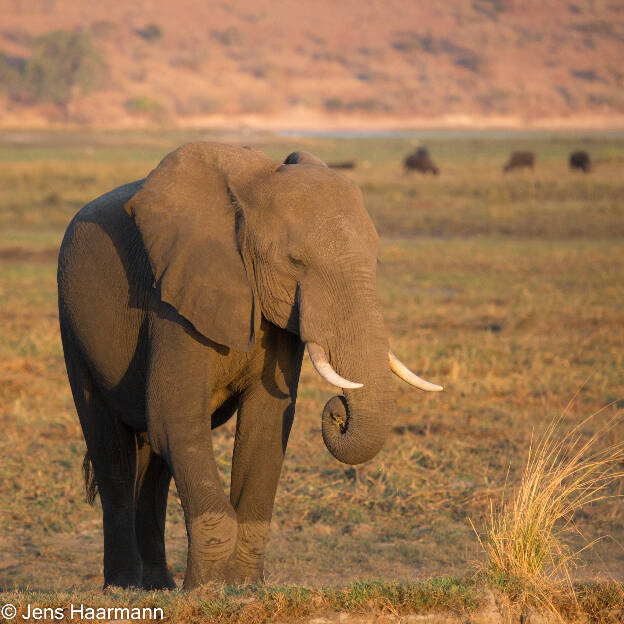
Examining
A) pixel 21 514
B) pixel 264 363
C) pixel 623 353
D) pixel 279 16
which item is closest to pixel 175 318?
pixel 264 363

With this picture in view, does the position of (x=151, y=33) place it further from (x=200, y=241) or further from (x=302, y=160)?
(x=200, y=241)

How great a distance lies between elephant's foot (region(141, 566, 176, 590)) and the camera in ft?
18.7

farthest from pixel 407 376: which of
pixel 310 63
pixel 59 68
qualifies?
pixel 310 63

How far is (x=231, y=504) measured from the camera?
502 cm

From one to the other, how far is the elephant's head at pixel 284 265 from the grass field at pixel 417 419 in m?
0.90

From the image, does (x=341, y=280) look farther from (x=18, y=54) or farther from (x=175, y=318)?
(x=18, y=54)

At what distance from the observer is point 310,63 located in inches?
5586

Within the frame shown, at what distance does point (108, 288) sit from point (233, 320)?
92 centimetres

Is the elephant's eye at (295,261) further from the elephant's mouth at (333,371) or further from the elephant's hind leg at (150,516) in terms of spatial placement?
the elephant's hind leg at (150,516)

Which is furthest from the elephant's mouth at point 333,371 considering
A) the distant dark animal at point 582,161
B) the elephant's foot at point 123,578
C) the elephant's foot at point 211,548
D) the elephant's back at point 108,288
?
the distant dark animal at point 582,161

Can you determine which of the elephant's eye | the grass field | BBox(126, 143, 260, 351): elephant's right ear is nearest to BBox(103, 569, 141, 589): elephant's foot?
the grass field

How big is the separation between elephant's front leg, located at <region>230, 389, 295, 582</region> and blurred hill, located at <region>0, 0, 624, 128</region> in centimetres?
10762

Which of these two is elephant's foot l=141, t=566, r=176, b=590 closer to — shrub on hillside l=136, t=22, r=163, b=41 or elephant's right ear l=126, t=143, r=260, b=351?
elephant's right ear l=126, t=143, r=260, b=351

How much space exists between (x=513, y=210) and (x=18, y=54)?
4584 inches
